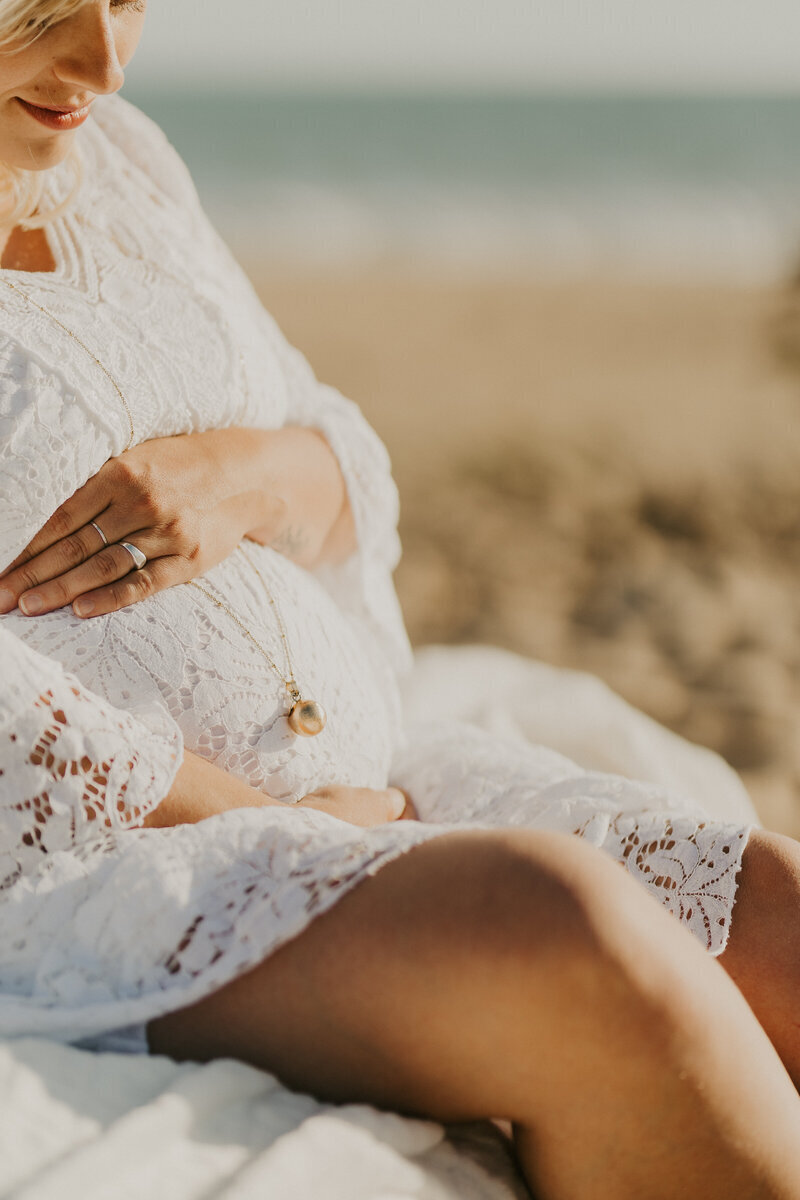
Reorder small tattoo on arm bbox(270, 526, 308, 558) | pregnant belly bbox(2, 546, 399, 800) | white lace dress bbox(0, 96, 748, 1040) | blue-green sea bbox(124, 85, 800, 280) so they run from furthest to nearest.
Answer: blue-green sea bbox(124, 85, 800, 280) → small tattoo on arm bbox(270, 526, 308, 558) → pregnant belly bbox(2, 546, 399, 800) → white lace dress bbox(0, 96, 748, 1040)

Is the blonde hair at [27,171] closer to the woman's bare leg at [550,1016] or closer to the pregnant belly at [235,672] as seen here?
the pregnant belly at [235,672]

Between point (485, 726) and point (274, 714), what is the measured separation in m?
1.27

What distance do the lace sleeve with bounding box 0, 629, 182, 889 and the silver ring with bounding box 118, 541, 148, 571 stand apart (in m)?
0.29

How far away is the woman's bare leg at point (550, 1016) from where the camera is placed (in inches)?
39.9

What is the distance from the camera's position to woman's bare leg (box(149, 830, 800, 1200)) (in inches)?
39.9

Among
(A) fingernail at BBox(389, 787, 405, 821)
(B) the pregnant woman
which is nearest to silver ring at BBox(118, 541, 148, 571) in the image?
(B) the pregnant woman

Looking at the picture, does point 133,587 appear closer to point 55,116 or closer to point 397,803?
point 397,803

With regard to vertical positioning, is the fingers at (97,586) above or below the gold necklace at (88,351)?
below

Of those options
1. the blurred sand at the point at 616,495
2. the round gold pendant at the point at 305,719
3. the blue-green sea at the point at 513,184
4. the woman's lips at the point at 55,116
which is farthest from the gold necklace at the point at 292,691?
the blue-green sea at the point at 513,184

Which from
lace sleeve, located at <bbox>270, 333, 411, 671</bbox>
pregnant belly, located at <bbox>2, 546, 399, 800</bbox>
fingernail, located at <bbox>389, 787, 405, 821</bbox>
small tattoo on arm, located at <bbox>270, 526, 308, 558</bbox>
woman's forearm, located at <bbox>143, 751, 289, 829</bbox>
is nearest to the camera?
woman's forearm, located at <bbox>143, 751, 289, 829</bbox>

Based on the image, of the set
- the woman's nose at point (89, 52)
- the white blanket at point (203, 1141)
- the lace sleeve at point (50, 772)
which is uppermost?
the woman's nose at point (89, 52)

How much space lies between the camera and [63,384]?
57.1 inches

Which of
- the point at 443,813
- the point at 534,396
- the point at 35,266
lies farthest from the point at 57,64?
the point at 534,396

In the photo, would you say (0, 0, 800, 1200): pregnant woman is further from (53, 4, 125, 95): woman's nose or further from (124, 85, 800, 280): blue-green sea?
(124, 85, 800, 280): blue-green sea
